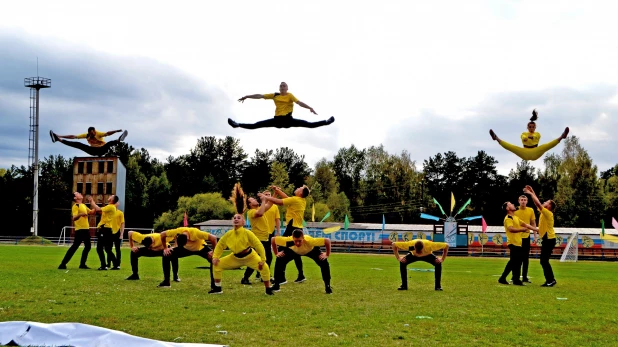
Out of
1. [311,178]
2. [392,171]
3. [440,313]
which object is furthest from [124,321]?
[392,171]

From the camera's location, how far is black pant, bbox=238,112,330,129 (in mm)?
14703

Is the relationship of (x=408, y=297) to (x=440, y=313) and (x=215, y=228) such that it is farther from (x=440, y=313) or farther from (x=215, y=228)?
(x=215, y=228)

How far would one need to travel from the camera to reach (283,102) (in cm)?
1462

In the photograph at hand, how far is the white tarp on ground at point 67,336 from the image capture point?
7500 mm

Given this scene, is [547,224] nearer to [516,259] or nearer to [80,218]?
→ [516,259]

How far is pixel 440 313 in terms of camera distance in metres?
11.1

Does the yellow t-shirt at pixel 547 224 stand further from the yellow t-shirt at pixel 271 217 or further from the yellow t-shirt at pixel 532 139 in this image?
the yellow t-shirt at pixel 271 217

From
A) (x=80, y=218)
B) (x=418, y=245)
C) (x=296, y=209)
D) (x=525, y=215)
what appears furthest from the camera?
(x=80, y=218)

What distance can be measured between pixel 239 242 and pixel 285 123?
3133 millimetres

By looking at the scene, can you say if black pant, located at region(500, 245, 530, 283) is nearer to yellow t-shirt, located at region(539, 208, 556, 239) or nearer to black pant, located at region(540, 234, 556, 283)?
black pant, located at region(540, 234, 556, 283)

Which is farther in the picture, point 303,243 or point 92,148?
point 92,148

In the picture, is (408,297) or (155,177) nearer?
(408,297)

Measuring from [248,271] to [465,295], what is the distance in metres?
5.75

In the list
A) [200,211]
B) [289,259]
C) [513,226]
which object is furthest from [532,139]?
[200,211]
